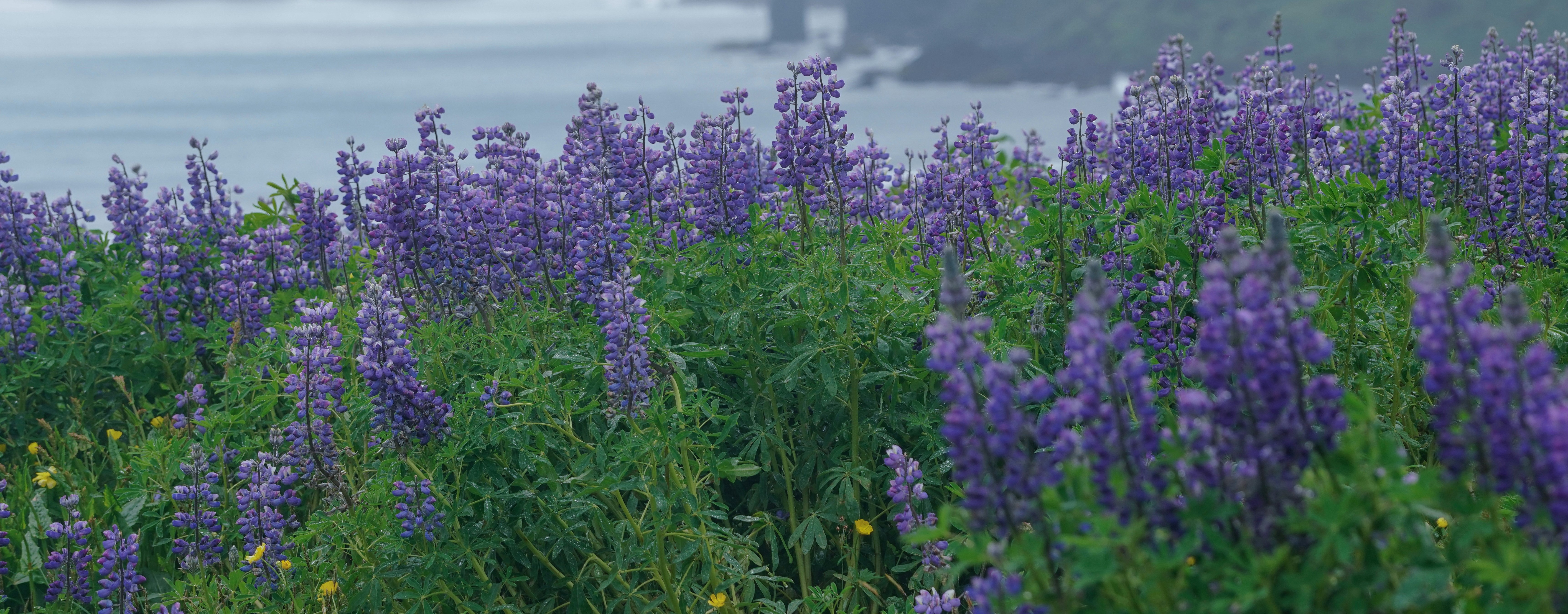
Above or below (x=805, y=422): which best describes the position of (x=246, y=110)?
above

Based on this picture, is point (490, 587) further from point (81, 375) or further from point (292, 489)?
point (81, 375)

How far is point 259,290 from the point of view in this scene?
5793 millimetres

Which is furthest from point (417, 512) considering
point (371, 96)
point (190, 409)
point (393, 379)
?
point (371, 96)

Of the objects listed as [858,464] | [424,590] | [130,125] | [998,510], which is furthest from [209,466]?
[130,125]

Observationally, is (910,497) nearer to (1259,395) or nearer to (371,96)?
(1259,395)

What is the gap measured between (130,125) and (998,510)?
1378 centimetres

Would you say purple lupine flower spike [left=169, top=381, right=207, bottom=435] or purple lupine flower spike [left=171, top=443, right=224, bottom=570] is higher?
purple lupine flower spike [left=169, top=381, right=207, bottom=435]

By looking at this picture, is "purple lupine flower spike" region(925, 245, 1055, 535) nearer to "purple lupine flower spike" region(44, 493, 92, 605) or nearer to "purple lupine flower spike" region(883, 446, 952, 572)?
"purple lupine flower spike" region(883, 446, 952, 572)

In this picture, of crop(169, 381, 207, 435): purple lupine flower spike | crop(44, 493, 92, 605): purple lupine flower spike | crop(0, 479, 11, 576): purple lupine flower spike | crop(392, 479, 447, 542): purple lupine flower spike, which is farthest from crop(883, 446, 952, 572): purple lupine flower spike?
crop(0, 479, 11, 576): purple lupine flower spike

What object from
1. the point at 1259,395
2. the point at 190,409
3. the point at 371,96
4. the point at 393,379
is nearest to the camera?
the point at 1259,395

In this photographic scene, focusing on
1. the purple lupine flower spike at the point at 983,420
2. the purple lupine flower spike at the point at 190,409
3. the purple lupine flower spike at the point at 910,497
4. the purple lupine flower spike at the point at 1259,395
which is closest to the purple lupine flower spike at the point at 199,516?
the purple lupine flower spike at the point at 190,409

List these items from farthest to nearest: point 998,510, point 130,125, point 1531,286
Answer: point 130,125, point 1531,286, point 998,510

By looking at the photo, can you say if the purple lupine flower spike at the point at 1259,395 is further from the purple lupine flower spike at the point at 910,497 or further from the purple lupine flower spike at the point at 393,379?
the purple lupine flower spike at the point at 393,379

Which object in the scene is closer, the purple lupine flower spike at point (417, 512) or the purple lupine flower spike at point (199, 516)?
the purple lupine flower spike at point (417, 512)
